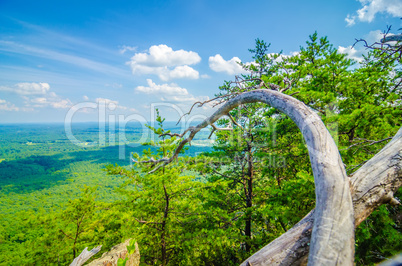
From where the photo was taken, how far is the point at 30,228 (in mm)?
6477

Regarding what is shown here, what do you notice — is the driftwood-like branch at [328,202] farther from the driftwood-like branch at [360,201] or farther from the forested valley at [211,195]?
the forested valley at [211,195]

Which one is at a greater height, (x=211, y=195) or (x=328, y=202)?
(x=328, y=202)

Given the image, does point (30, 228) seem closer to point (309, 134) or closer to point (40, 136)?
point (309, 134)

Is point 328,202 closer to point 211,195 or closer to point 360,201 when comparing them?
point 360,201

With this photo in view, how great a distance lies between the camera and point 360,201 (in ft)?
3.85

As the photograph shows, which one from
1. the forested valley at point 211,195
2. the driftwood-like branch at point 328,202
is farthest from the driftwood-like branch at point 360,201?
the forested valley at point 211,195

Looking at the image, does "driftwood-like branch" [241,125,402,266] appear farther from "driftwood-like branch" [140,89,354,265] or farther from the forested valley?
the forested valley

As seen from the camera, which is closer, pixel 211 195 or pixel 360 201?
pixel 360 201

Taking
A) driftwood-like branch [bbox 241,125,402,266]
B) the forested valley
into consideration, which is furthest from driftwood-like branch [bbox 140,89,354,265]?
the forested valley

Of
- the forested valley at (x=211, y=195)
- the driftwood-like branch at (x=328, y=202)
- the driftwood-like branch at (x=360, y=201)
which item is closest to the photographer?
the driftwood-like branch at (x=328, y=202)

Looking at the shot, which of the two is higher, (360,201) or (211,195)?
(360,201)

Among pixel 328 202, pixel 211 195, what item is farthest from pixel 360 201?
pixel 211 195

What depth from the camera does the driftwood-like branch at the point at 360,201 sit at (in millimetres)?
1179

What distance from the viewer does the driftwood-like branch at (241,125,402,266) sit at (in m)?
1.18
